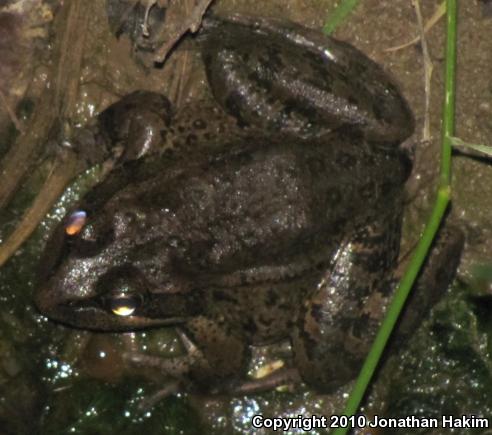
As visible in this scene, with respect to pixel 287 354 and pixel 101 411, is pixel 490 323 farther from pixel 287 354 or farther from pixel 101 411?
pixel 101 411

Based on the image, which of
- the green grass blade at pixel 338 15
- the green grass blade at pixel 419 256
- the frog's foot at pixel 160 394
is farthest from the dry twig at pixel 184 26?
the frog's foot at pixel 160 394

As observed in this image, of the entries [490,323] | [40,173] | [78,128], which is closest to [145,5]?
[78,128]

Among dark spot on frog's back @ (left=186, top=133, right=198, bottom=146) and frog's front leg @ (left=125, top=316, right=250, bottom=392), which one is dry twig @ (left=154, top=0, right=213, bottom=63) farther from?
frog's front leg @ (left=125, top=316, right=250, bottom=392)

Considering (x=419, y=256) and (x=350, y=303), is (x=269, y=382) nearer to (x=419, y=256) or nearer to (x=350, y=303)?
(x=350, y=303)

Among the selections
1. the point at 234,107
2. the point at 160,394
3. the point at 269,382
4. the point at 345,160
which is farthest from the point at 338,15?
the point at 160,394

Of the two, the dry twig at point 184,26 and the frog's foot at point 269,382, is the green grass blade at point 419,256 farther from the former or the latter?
the dry twig at point 184,26
